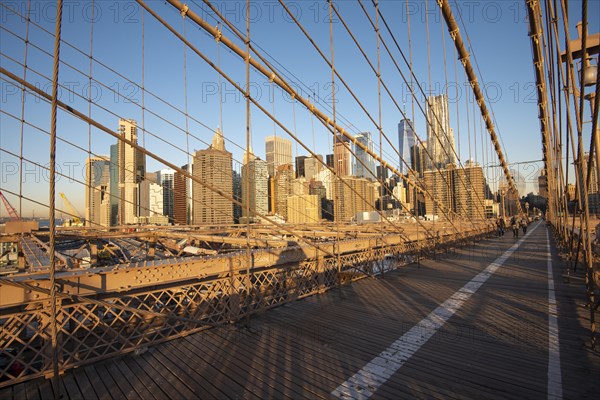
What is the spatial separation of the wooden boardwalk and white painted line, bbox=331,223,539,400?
0.03m

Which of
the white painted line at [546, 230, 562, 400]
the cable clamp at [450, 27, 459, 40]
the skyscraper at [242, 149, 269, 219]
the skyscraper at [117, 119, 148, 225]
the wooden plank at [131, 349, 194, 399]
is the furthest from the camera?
the cable clamp at [450, 27, 459, 40]

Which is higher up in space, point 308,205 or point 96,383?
point 308,205

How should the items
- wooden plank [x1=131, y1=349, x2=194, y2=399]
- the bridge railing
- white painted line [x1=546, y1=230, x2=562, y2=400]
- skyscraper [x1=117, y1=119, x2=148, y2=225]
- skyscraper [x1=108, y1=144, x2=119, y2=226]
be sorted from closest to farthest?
white painted line [x1=546, y1=230, x2=562, y2=400] → wooden plank [x1=131, y1=349, x2=194, y2=399] → the bridge railing → skyscraper [x1=117, y1=119, x2=148, y2=225] → skyscraper [x1=108, y1=144, x2=119, y2=226]

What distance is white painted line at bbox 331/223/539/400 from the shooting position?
385 centimetres

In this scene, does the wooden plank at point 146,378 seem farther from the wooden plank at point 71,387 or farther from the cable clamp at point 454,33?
the cable clamp at point 454,33

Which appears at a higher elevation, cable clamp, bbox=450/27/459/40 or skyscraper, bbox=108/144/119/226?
cable clamp, bbox=450/27/459/40

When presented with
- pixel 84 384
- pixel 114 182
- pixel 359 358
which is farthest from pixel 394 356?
pixel 114 182

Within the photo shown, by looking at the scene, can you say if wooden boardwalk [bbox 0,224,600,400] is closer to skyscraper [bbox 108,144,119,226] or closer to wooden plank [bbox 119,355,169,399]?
wooden plank [bbox 119,355,169,399]

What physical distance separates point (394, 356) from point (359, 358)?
1.71ft

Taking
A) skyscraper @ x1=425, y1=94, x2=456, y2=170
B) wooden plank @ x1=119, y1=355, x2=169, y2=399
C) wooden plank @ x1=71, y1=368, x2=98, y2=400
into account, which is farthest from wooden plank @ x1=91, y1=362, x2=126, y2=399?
skyscraper @ x1=425, y1=94, x2=456, y2=170

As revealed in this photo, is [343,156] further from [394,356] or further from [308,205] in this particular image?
[394,356]

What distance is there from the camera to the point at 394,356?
15.5ft

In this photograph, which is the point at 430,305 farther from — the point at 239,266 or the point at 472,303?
the point at 239,266

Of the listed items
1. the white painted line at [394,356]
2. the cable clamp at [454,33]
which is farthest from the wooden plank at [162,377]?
the cable clamp at [454,33]
